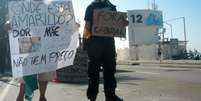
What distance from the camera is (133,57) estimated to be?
63688mm

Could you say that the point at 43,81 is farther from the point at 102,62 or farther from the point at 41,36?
the point at 102,62

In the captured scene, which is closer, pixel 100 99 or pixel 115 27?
pixel 115 27

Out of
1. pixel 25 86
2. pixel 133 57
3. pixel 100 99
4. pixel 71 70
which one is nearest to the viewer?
pixel 25 86

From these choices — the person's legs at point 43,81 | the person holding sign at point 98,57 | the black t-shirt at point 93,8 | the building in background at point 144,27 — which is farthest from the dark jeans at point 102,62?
the building in background at point 144,27

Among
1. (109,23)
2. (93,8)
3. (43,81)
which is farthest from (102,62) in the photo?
(43,81)

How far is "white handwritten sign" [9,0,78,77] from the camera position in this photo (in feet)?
26.2

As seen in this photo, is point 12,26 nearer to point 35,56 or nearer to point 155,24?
point 35,56

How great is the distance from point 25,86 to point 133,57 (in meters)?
55.9

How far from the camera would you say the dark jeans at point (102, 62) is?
27.0 ft

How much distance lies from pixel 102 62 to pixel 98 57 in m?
0.10

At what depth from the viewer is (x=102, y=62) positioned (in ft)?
27.2

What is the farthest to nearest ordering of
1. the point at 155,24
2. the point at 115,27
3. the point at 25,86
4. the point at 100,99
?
the point at 155,24, the point at 100,99, the point at 115,27, the point at 25,86

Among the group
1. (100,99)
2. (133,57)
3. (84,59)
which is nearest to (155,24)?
(133,57)

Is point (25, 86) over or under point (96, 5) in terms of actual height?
under
